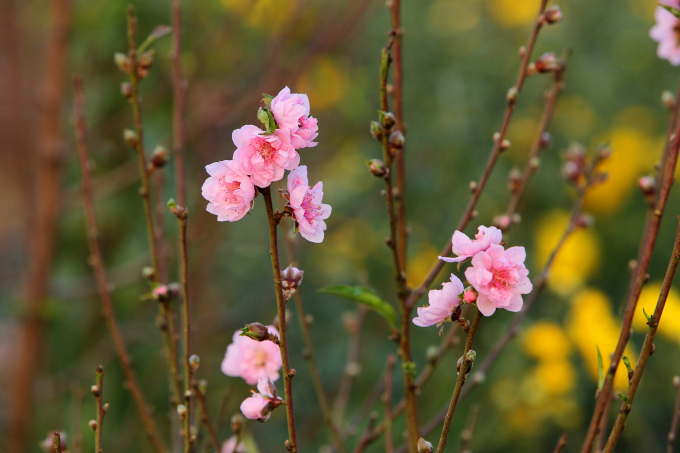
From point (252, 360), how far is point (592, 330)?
138 centimetres

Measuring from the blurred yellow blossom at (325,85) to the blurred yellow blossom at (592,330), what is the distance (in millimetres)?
1352

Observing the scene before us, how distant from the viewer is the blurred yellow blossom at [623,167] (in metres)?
2.41

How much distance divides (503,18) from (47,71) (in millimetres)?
2060

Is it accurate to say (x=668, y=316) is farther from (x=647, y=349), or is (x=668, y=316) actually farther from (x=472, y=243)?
(x=472, y=243)

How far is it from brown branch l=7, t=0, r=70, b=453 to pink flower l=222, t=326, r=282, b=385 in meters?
1.21

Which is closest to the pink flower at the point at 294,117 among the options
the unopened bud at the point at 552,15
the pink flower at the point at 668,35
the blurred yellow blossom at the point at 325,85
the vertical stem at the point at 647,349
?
the vertical stem at the point at 647,349

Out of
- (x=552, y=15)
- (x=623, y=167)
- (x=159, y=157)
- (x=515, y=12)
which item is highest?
(x=515, y=12)

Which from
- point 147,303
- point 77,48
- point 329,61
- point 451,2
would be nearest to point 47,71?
point 77,48

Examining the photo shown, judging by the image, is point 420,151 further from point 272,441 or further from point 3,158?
point 3,158

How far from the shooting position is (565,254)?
7.32ft

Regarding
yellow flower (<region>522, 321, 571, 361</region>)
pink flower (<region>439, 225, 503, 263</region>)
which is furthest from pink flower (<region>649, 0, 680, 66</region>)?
yellow flower (<region>522, 321, 571, 361</region>)

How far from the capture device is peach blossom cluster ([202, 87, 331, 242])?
0.58m

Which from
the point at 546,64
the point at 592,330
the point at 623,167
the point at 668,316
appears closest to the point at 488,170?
the point at 546,64

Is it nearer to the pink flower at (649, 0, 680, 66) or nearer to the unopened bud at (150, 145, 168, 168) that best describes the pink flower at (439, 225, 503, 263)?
the unopened bud at (150, 145, 168, 168)
